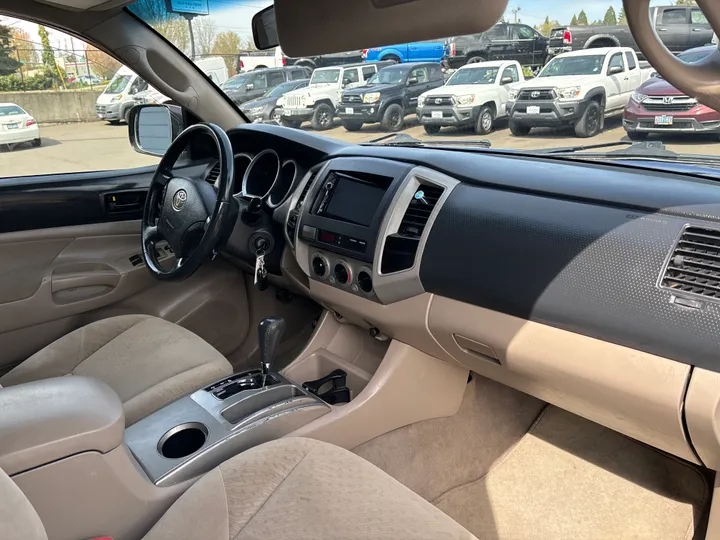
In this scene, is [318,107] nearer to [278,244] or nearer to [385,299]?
[278,244]

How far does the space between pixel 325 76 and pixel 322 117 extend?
21 centimetres

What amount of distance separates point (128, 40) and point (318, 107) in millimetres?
775

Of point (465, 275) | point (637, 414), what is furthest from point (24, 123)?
point (637, 414)

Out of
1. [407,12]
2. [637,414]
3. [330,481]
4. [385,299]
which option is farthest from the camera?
[385,299]

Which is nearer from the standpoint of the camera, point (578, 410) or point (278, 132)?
point (578, 410)

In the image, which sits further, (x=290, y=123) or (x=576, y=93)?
(x=290, y=123)

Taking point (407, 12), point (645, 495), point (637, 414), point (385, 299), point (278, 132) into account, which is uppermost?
point (407, 12)

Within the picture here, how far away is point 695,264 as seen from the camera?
1.43 meters

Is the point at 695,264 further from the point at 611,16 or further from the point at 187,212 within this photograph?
the point at 187,212

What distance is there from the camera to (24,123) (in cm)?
293

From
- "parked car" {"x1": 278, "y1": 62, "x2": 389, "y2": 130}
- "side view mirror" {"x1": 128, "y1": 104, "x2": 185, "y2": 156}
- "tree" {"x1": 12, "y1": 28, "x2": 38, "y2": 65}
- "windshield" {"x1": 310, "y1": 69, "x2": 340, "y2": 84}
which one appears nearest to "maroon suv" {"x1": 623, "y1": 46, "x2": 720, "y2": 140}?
"parked car" {"x1": 278, "y1": 62, "x2": 389, "y2": 130}

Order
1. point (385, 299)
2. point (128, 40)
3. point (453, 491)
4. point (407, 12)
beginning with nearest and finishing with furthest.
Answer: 1. point (407, 12)
2. point (385, 299)
3. point (453, 491)
4. point (128, 40)

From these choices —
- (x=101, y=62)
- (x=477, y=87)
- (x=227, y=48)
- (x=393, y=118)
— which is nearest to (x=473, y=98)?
(x=477, y=87)

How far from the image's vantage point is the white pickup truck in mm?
2109
